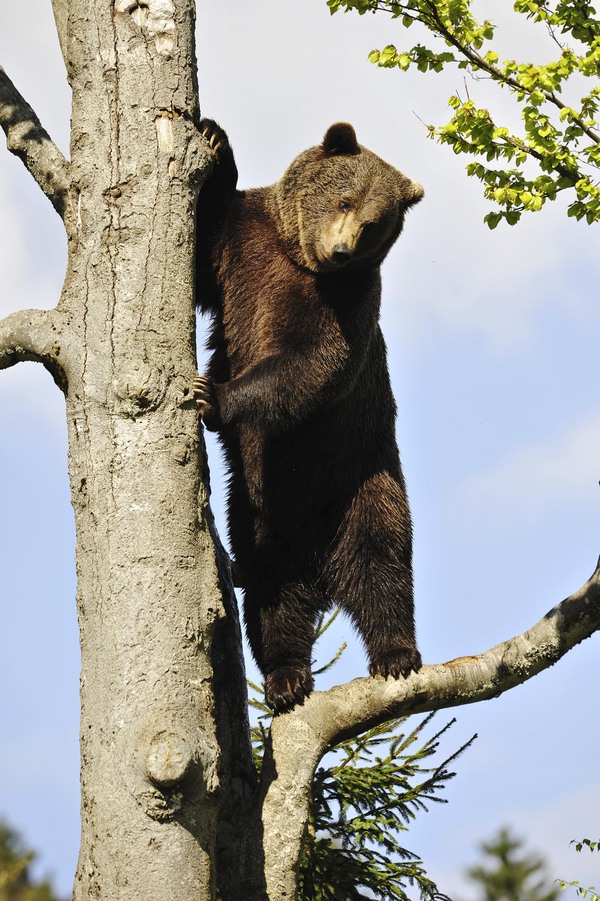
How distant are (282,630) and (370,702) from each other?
3.35 feet

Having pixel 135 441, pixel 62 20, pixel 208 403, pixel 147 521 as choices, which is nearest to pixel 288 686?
pixel 208 403

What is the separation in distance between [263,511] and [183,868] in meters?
2.87

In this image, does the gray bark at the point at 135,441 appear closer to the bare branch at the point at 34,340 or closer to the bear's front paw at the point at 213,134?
the bare branch at the point at 34,340

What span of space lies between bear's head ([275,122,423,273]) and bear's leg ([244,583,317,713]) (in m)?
2.05

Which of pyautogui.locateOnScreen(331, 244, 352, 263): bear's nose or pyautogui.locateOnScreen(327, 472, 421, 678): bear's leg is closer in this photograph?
pyautogui.locateOnScreen(331, 244, 352, 263): bear's nose

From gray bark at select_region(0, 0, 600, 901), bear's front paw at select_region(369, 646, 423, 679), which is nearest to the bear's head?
gray bark at select_region(0, 0, 600, 901)

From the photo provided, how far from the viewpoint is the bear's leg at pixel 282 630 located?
6.17m

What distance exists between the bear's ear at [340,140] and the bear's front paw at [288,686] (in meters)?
3.37

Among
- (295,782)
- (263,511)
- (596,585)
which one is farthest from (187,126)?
(295,782)

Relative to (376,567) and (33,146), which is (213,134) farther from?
(376,567)

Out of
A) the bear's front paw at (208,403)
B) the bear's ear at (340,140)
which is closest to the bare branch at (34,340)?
the bear's front paw at (208,403)

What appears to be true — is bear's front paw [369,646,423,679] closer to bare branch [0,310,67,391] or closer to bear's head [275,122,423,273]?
bear's head [275,122,423,273]

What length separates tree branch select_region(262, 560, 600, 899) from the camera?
515cm

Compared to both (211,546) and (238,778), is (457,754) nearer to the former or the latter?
(238,778)
